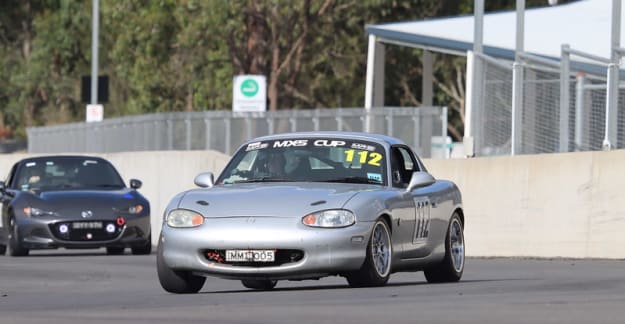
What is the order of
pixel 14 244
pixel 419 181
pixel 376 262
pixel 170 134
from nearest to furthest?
1. pixel 376 262
2. pixel 419 181
3. pixel 14 244
4. pixel 170 134

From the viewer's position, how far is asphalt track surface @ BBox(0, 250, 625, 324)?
1194 cm

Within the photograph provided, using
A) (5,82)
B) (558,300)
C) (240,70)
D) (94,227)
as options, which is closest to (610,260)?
(94,227)

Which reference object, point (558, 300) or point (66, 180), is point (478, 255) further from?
point (558, 300)

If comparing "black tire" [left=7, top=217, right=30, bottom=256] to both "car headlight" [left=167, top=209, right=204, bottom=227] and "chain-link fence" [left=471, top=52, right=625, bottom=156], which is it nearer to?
"chain-link fence" [left=471, top=52, right=625, bottom=156]

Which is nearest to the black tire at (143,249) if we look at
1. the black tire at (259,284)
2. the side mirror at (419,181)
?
the black tire at (259,284)

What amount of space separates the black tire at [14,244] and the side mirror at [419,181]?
10664mm

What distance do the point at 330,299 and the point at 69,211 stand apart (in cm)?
1203

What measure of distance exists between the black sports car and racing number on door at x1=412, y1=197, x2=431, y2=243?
31.7ft

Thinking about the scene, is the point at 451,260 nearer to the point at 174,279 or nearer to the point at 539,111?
the point at 174,279

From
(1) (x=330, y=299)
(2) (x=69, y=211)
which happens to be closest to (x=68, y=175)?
(2) (x=69, y=211)

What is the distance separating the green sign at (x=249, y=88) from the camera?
1517 inches

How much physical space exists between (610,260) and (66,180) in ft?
27.3

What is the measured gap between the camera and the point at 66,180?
26.9 metres

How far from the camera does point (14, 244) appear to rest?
25.8m
